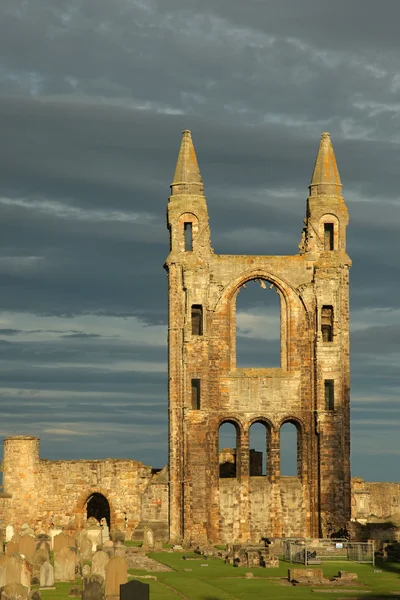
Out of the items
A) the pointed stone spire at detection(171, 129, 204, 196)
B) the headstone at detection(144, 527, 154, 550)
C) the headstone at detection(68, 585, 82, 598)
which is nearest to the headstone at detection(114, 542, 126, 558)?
the headstone at detection(144, 527, 154, 550)

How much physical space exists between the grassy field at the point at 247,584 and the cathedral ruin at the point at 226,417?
368 inches

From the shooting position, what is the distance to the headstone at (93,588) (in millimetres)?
31969

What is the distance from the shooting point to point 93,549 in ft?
151

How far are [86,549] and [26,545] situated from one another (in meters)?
2.48

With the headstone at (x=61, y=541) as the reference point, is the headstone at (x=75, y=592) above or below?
below

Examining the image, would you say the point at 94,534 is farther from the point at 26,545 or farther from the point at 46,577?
the point at 46,577

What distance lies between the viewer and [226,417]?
183 ft

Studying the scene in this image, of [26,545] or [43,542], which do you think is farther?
[43,542]

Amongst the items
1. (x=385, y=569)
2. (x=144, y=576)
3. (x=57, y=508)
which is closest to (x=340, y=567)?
(x=385, y=569)

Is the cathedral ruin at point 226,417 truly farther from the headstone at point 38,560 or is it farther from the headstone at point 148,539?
the headstone at point 38,560

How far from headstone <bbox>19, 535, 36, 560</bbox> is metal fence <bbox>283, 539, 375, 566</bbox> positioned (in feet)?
27.6

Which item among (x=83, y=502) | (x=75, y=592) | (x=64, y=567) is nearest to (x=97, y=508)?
(x=83, y=502)

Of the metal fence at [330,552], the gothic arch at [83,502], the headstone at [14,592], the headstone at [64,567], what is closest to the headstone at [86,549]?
the headstone at [64,567]

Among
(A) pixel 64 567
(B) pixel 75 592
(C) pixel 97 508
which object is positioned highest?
(C) pixel 97 508
